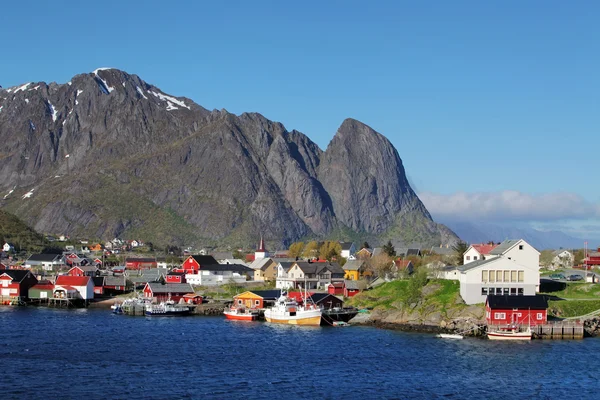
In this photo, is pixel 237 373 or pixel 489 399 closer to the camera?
pixel 489 399

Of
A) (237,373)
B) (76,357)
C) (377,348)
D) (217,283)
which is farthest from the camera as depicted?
(217,283)

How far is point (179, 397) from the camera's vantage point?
153ft

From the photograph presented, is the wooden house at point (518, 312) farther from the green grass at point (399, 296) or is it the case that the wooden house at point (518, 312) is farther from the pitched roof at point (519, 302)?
the green grass at point (399, 296)

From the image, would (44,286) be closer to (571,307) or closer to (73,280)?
(73,280)

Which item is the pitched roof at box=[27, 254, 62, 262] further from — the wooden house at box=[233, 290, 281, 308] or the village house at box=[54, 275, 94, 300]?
the wooden house at box=[233, 290, 281, 308]

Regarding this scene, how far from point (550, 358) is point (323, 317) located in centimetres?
3004

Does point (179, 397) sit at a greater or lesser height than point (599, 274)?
lesser

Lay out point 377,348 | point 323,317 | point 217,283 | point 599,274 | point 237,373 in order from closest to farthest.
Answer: point 237,373 < point 377,348 < point 323,317 < point 599,274 < point 217,283

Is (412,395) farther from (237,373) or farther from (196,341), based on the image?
(196,341)

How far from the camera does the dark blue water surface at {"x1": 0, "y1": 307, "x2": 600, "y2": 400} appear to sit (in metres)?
49.2

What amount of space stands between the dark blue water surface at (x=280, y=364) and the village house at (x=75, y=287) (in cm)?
2834

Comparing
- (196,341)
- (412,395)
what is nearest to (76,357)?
(196,341)

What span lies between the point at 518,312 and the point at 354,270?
5079 centimetres

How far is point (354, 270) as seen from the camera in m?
123
